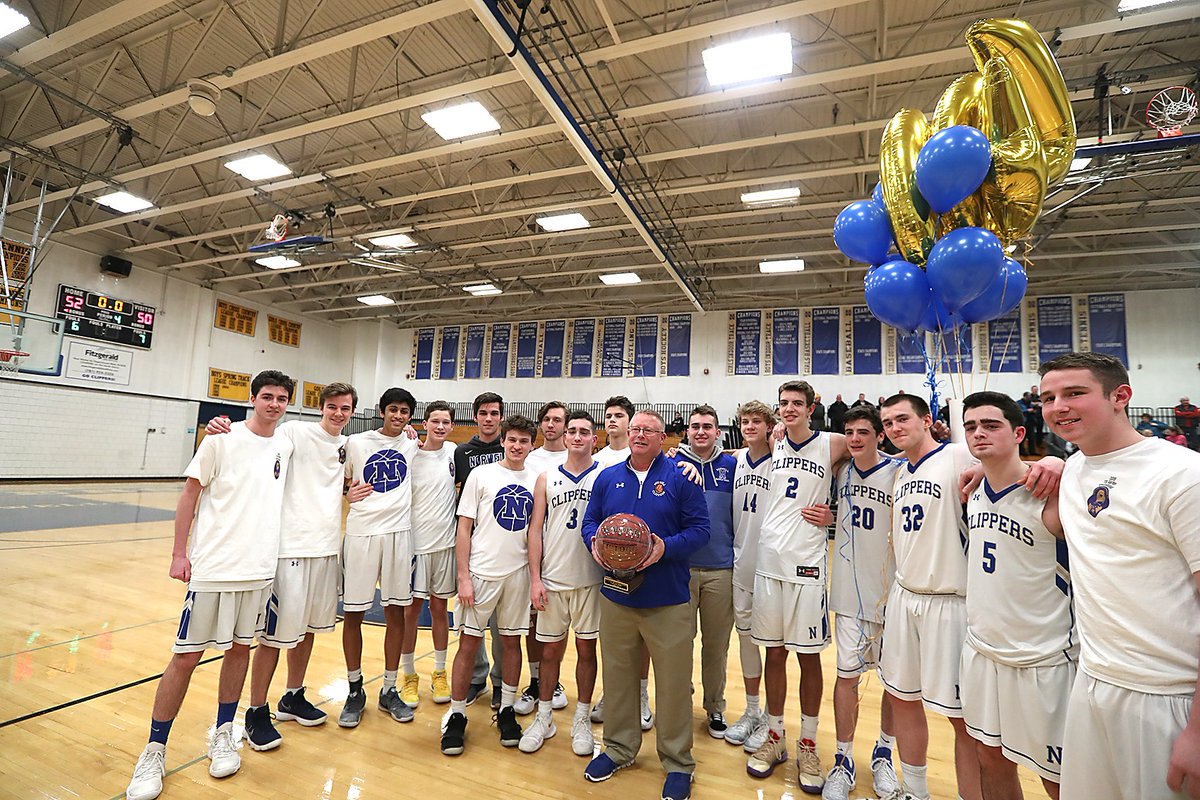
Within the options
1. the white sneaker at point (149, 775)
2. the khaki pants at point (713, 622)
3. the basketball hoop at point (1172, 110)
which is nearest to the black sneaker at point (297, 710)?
the white sneaker at point (149, 775)

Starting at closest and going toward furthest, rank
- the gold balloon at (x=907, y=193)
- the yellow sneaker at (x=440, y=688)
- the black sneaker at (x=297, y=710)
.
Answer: the gold balloon at (x=907, y=193) < the black sneaker at (x=297, y=710) < the yellow sneaker at (x=440, y=688)

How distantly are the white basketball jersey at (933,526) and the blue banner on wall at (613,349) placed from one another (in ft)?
48.0

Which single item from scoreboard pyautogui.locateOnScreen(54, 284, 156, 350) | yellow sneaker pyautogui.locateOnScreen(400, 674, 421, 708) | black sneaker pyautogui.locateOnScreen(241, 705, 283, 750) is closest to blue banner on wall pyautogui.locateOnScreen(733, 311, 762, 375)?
yellow sneaker pyautogui.locateOnScreen(400, 674, 421, 708)

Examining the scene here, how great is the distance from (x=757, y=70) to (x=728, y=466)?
5.43m

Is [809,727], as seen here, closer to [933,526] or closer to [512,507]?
[933,526]

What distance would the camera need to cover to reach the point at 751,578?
324 cm

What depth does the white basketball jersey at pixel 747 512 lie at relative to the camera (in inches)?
125

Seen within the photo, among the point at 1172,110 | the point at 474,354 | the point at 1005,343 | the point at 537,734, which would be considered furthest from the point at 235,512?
the point at 474,354

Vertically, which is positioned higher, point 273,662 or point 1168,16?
point 1168,16

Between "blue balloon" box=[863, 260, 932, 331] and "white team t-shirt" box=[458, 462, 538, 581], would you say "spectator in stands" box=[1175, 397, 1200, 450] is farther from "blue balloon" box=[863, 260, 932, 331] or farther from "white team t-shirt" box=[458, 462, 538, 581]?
"white team t-shirt" box=[458, 462, 538, 581]

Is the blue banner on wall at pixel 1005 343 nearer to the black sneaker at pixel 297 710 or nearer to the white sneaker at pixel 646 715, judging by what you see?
the white sneaker at pixel 646 715

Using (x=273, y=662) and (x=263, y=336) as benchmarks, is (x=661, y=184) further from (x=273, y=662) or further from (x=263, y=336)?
(x=263, y=336)

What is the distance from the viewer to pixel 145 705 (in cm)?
321

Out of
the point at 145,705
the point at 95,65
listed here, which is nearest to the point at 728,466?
the point at 145,705
